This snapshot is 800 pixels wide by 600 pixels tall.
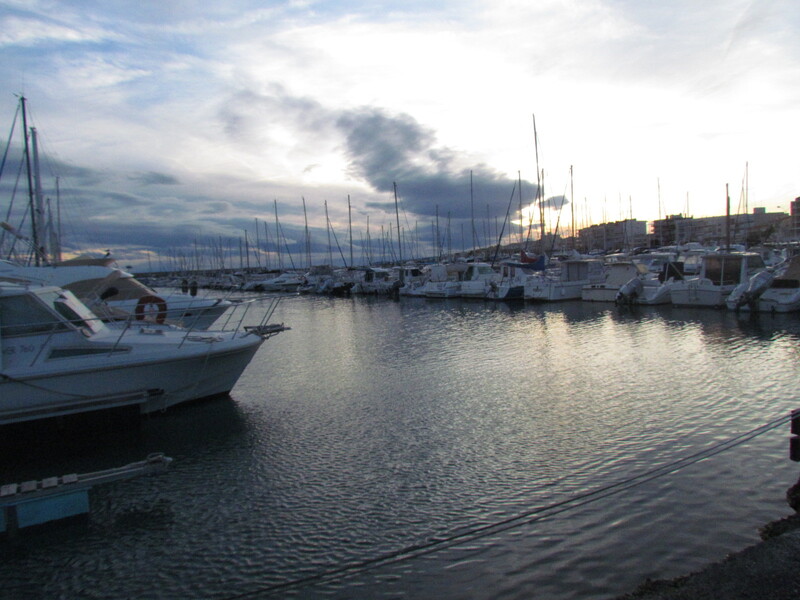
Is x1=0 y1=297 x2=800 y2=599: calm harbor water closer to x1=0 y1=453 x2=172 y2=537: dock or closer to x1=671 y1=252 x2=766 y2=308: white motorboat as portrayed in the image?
x1=0 y1=453 x2=172 y2=537: dock

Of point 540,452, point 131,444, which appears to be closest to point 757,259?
point 540,452

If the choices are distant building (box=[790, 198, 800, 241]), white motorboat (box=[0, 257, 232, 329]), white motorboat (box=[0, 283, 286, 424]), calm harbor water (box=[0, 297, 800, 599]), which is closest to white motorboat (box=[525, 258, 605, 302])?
calm harbor water (box=[0, 297, 800, 599])

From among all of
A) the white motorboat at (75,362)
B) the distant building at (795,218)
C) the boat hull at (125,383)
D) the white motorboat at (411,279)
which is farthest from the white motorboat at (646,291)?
the distant building at (795,218)

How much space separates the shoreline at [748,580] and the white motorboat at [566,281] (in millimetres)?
40291

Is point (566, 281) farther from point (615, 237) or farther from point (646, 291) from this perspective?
point (615, 237)

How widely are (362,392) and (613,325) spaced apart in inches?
727

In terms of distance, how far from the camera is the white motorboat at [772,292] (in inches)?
1183

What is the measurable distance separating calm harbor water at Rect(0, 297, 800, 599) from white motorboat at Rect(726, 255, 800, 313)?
13.9 metres

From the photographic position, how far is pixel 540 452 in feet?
35.3

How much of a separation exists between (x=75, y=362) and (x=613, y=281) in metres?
39.0

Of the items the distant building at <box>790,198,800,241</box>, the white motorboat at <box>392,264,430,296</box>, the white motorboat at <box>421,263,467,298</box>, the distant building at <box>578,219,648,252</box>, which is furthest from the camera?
the distant building at <box>790,198,800,241</box>

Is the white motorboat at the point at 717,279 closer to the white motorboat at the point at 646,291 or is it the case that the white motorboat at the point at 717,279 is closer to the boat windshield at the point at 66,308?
the white motorboat at the point at 646,291

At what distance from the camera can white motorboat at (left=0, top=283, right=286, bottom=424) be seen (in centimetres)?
1197

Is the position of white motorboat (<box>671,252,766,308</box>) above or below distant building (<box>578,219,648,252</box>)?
below
